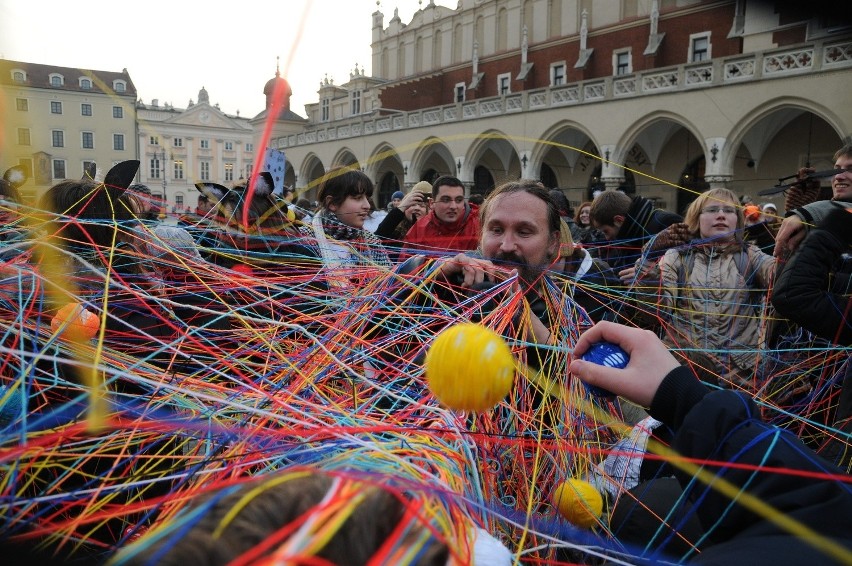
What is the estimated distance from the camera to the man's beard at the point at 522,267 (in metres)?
2.12

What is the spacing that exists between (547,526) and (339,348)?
0.80m

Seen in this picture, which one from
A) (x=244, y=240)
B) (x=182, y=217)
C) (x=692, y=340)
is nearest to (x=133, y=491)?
(x=182, y=217)

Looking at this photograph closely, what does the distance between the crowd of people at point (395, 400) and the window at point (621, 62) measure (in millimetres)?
21858

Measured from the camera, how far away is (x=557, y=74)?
2592cm

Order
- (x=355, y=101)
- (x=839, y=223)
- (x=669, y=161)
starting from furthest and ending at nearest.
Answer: (x=355, y=101) → (x=669, y=161) → (x=839, y=223)

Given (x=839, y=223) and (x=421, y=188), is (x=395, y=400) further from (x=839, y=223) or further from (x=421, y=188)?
(x=421, y=188)

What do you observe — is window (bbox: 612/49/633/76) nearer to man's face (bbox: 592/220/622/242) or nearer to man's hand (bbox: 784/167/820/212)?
man's face (bbox: 592/220/622/242)

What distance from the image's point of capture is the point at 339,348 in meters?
1.80

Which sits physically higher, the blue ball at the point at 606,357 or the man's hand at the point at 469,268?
the man's hand at the point at 469,268

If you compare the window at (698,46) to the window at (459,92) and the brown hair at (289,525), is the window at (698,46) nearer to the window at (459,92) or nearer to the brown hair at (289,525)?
the window at (459,92)

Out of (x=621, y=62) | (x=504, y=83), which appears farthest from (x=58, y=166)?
(x=504, y=83)

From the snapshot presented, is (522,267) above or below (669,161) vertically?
below

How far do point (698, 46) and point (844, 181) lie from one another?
21.0m

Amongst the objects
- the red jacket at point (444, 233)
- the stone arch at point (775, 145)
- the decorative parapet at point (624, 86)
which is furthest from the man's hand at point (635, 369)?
the decorative parapet at point (624, 86)
